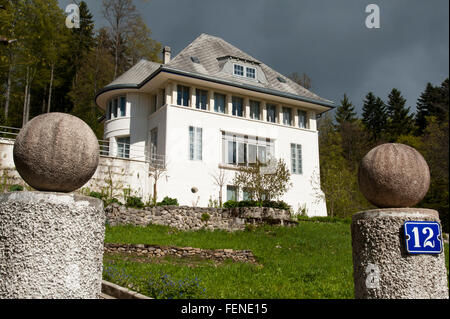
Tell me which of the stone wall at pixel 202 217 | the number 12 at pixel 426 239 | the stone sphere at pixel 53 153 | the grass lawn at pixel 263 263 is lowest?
the grass lawn at pixel 263 263

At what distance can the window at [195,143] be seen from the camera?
2430 centimetres

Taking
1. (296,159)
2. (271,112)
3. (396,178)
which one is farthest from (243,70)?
(396,178)

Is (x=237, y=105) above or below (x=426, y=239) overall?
above

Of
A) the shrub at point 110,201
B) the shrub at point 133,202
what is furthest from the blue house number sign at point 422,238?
the shrub at point 133,202

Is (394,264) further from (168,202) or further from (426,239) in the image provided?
(168,202)

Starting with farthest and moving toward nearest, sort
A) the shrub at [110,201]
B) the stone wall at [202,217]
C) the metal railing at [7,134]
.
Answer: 1. the metal railing at [7,134]
2. the shrub at [110,201]
3. the stone wall at [202,217]

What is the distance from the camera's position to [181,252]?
43.2 feet

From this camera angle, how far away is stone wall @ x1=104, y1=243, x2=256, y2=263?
12703mm

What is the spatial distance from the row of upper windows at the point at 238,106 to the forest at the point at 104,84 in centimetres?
470

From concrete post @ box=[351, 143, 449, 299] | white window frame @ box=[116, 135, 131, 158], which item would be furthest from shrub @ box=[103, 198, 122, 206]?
concrete post @ box=[351, 143, 449, 299]

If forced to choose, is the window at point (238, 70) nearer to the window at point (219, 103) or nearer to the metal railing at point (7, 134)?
the window at point (219, 103)

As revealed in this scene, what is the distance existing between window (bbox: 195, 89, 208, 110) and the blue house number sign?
21.4 m

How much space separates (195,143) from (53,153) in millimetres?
20194
